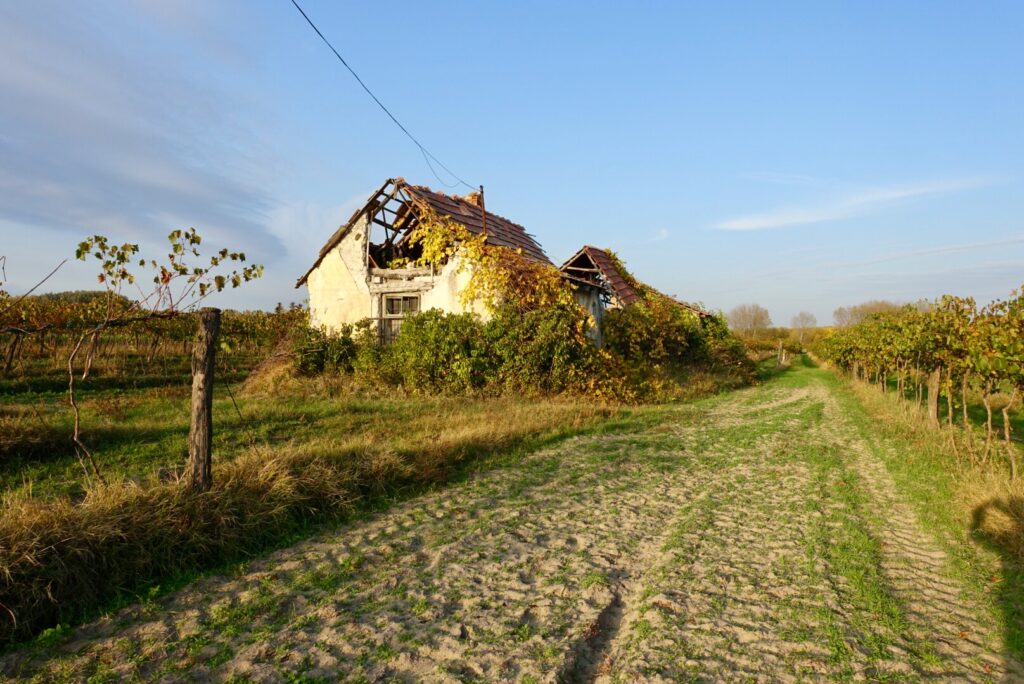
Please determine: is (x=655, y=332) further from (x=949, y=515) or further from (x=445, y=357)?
(x=949, y=515)

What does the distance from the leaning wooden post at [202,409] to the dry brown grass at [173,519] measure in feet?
0.59

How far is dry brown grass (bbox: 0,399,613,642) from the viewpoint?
414cm

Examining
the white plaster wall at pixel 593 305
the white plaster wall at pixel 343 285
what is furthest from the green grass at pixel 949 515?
the white plaster wall at pixel 343 285

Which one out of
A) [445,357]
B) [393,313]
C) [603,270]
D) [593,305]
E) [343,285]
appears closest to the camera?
[445,357]

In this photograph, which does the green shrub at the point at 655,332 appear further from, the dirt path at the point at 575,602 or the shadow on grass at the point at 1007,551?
the shadow on grass at the point at 1007,551

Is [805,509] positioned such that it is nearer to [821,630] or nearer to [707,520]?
[707,520]

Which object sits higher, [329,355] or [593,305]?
[593,305]

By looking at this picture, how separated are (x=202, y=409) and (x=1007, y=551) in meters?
8.11

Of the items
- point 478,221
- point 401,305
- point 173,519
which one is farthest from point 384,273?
point 173,519

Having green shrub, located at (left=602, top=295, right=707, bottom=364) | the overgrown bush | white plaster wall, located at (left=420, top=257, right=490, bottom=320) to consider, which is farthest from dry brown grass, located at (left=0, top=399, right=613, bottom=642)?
green shrub, located at (left=602, top=295, right=707, bottom=364)

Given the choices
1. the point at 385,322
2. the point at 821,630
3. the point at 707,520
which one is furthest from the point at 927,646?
the point at 385,322

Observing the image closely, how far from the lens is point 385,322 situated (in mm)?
18016

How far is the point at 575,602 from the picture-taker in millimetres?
4574

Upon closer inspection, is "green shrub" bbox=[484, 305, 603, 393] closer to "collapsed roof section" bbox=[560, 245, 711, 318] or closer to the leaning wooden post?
"collapsed roof section" bbox=[560, 245, 711, 318]
